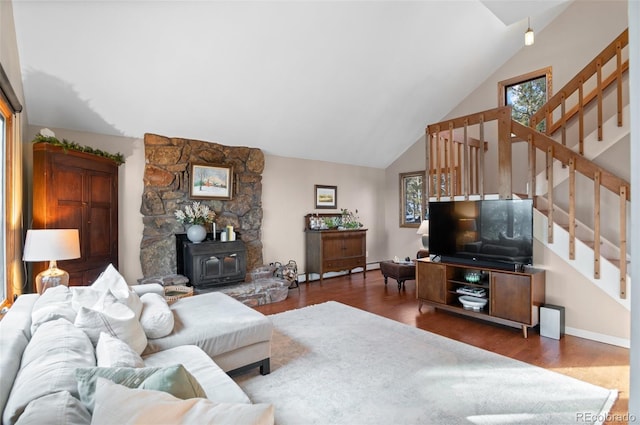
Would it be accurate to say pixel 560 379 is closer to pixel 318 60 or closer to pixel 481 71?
pixel 318 60

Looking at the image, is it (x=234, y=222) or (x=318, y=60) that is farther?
(x=234, y=222)

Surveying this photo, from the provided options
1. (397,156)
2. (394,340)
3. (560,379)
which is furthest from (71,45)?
(397,156)

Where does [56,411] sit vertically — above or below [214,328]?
above

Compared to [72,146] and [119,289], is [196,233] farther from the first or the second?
[119,289]

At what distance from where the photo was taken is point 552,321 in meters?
3.44

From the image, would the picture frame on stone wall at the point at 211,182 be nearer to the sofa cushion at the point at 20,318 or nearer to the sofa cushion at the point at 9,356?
the sofa cushion at the point at 20,318

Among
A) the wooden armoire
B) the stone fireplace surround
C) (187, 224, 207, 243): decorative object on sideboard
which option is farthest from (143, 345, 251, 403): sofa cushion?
the stone fireplace surround

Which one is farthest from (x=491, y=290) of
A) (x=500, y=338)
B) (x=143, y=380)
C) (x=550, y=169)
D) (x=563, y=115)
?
(x=143, y=380)

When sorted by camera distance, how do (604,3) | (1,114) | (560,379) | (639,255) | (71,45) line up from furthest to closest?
1. (604,3)
2. (71,45)
3. (1,114)
4. (560,379)
5. (639,255)

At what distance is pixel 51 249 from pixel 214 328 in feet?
5.52

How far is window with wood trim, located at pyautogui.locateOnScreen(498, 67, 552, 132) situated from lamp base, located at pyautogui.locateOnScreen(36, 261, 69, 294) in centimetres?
656

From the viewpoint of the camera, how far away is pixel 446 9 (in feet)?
14.4

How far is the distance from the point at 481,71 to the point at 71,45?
20.1 feet

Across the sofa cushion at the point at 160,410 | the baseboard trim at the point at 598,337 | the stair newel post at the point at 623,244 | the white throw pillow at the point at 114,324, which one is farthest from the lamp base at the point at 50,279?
the stair newel post at the point at 623,244
